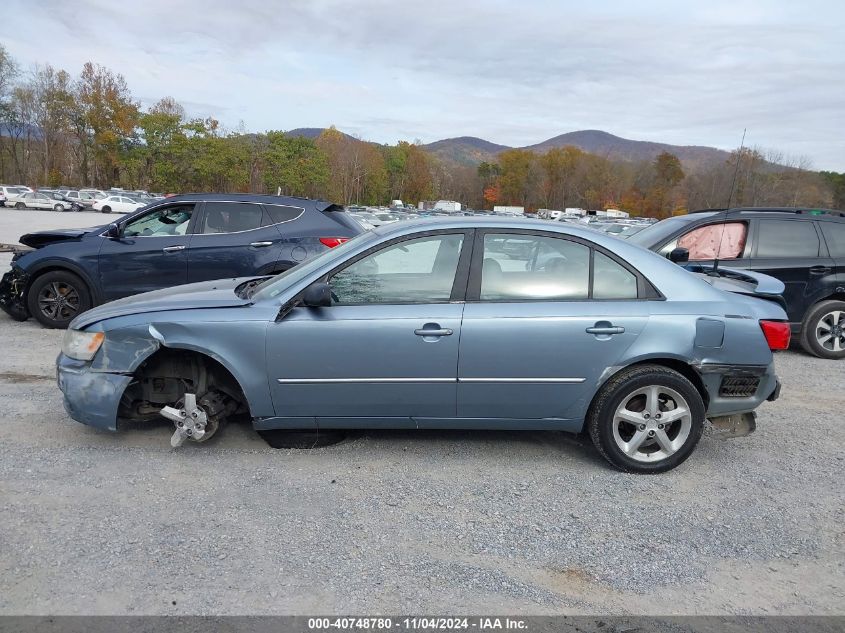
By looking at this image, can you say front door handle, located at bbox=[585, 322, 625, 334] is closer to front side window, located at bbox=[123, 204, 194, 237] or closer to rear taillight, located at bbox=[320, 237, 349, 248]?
rear taillight, located at bbox=[320, 237, 349, 248]

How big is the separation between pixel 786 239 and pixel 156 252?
754cm

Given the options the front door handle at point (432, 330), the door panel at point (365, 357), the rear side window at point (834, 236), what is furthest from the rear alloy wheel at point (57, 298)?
the rear side window at point (834, 236)

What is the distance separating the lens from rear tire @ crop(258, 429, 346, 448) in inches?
166

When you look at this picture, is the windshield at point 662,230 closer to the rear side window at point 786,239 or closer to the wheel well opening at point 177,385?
the rear side window at point 786,239

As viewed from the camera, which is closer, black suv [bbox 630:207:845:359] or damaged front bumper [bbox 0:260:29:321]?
black suv [bbox 630:207:845:359]

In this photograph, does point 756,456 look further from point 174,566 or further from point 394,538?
point 174,566

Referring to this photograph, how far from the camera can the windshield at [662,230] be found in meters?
7.14

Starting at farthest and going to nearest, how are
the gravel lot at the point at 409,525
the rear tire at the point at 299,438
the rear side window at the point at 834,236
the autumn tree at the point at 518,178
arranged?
the autumn tree at the point at 518,178 → the rear side window at the point at 834,236 → the rear tire at the point at 299,438 → the gravel lot at the point at 409,525

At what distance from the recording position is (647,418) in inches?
152

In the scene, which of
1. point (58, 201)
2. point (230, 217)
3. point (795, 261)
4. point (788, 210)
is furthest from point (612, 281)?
point (58, 201)

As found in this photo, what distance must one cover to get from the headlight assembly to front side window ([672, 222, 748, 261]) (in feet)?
19.4

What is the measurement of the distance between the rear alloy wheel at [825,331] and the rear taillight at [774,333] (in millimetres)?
3807

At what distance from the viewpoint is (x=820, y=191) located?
65.6 m

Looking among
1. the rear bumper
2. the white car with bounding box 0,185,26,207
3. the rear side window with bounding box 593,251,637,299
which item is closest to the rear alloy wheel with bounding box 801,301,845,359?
the rear bumper
